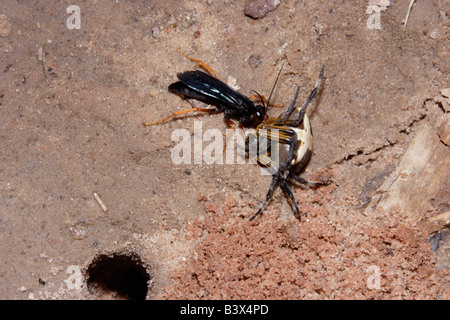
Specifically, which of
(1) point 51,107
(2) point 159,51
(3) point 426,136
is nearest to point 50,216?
(1) point 51,107

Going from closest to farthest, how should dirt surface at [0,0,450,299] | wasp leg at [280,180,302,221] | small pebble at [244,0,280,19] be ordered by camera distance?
dirt surface at [0,0,450,299]
wasp leg at [280,180,302,221]
small pebble at [244,0,280,19]

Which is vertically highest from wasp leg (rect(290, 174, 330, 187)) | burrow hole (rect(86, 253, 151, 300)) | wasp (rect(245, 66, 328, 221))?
wasp (rect(245, 66, 328, 221))

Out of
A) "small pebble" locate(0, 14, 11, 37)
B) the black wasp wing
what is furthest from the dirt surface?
the black wasp wing

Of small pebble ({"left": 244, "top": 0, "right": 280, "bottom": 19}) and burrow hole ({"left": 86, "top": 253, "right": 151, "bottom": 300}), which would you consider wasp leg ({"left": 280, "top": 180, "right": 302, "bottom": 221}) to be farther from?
small pebble ({"left": 244, "top": 0, "right": 280, "bottom": 19})

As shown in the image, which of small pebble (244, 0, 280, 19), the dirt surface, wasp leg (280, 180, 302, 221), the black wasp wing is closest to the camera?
the dirt surface

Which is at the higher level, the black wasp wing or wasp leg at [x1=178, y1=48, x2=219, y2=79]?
wasp leg at [x1=178, y1=48, x2=219, y2=79]

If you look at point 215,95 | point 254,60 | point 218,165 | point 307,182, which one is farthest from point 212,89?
point 307,182

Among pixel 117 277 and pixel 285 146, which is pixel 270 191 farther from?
pixel 117 277

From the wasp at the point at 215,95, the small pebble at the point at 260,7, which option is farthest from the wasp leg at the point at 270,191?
the small pebble at the point at 260,7
